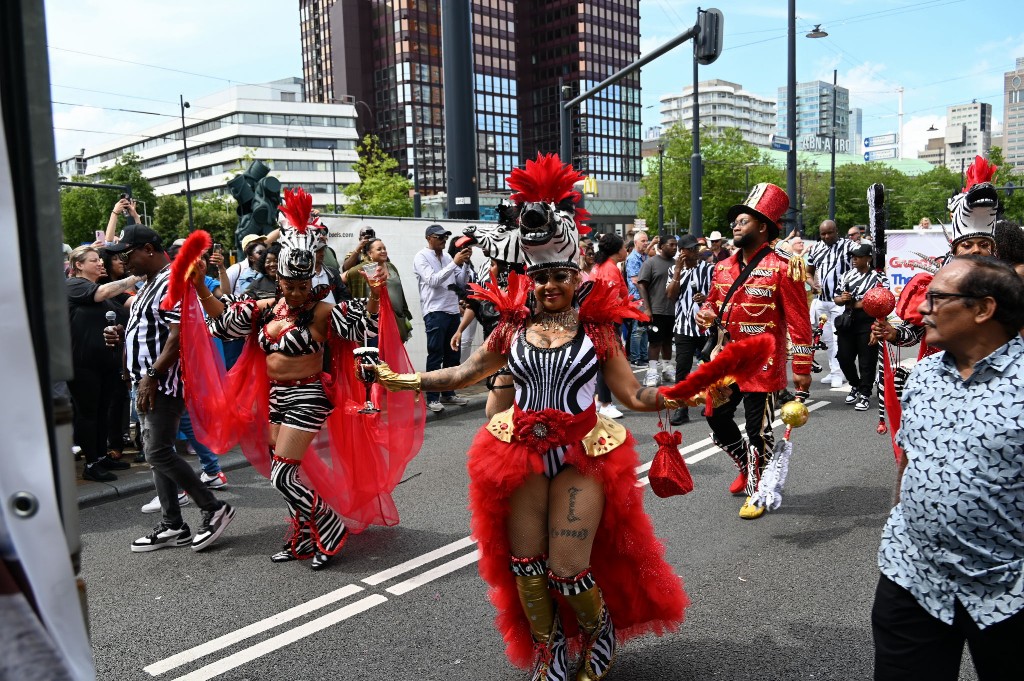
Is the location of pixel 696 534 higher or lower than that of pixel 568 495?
lower

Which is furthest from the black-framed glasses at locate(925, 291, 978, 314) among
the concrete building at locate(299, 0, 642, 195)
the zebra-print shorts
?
the concrete building at locate(299, 0, 642, 195)

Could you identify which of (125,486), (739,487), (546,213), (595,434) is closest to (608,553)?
(595,434)

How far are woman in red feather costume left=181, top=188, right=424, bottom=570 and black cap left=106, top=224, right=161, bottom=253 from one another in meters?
0.45

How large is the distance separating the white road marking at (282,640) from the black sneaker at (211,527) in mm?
1543

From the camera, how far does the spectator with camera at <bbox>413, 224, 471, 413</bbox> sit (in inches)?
405

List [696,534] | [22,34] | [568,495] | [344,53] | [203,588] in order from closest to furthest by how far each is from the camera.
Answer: [22,34] < [568,495] < [203,588] < [696,534] < [344,53]

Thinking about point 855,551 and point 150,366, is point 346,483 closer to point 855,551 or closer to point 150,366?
point 150,366

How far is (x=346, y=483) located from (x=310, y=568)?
2.13ft

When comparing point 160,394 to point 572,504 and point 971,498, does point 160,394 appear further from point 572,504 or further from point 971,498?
point 971,498

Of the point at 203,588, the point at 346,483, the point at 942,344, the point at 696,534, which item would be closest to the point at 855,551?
the point at 696,534

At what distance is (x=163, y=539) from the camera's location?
5.62 m

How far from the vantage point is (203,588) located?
4.86 m

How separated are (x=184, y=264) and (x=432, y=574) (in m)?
2.60

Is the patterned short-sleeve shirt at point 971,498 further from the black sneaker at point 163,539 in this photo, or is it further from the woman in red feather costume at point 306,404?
the black sneaker at point 163,539
